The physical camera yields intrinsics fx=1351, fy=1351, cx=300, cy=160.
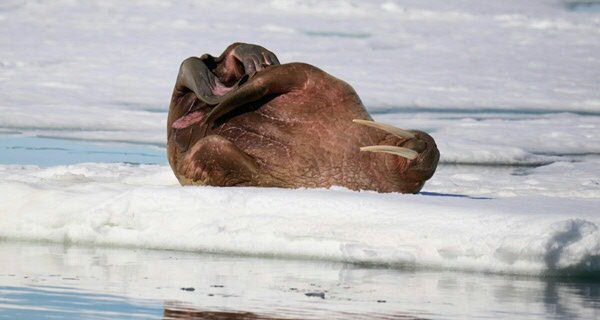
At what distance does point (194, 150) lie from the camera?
726 cm

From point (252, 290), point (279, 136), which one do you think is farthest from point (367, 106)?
point (252, 290)

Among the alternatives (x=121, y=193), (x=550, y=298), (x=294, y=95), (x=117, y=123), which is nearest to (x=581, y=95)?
(x=117, y=123)

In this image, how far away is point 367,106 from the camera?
1420 centimetres

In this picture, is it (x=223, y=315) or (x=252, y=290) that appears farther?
(x=252, y=290)

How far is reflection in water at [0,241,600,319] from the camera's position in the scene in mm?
4375

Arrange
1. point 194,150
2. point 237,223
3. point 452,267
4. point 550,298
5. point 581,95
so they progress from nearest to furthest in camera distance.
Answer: point 550,298 → point 452,267 → point 237,223 → point 194,150 → point 581,95

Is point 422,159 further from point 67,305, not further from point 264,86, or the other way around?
point 67,305

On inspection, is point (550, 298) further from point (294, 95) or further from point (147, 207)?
point (294, 95)

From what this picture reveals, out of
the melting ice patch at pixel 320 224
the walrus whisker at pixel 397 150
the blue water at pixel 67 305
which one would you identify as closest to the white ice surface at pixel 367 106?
the melting ice patch at pixel 320 224

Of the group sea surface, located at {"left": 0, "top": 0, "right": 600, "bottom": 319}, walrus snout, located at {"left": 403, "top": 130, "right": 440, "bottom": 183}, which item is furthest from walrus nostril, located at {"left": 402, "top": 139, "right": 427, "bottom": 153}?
sea surface, located at {"left": 0, "top": 0, "right": 600, "bottom": 319}

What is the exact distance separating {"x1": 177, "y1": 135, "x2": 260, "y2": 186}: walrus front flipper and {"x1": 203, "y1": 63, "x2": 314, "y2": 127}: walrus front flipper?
12.1 inches

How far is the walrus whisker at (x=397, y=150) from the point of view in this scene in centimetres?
694

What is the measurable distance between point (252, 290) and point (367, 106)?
9404 millimetres

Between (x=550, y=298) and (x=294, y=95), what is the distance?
294cm
